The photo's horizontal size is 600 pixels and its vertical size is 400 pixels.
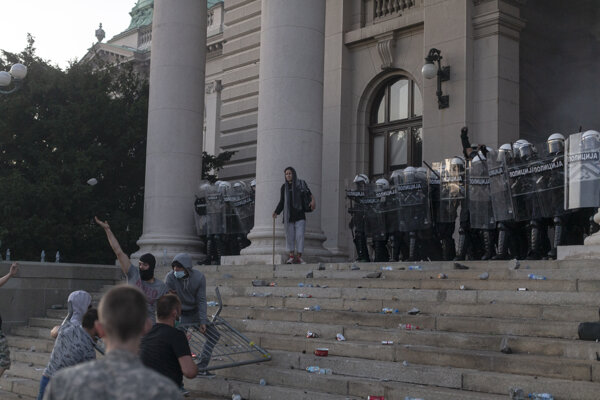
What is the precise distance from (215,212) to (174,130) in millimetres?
2218

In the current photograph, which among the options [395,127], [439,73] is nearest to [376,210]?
[439,73]

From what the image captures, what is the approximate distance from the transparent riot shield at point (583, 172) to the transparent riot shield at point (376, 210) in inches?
189

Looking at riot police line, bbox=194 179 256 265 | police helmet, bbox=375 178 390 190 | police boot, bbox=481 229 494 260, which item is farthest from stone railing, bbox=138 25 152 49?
police boot, bbox=481 229 494 260

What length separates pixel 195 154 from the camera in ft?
65.0

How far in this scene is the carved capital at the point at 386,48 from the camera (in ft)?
70.4

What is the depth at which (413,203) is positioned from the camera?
1554 cm

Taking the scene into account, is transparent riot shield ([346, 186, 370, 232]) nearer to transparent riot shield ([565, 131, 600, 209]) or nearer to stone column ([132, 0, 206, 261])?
stone column ([132, 0, 206, 261])

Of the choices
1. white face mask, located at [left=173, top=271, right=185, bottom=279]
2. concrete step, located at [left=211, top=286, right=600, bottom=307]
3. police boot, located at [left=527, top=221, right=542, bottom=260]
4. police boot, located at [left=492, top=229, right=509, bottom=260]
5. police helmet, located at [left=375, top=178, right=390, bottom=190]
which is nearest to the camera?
white face mask, located at [left=173, top=271, right=185, bottom=279]

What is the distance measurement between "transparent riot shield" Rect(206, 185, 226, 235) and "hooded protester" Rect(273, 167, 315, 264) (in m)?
3.39

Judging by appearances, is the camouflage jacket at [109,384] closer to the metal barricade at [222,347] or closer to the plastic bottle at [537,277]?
the metal barricade at [222,347]

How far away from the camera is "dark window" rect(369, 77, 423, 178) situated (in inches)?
838

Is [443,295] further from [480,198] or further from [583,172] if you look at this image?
[480,198]

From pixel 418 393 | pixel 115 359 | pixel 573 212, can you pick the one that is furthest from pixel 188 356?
pixel 573 212

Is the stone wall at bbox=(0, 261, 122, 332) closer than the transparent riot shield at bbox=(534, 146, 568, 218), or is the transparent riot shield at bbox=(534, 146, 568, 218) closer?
the transparent riot shield at bbox=(534, 146, 568, 218)
